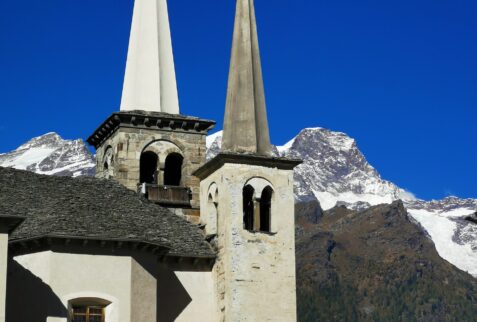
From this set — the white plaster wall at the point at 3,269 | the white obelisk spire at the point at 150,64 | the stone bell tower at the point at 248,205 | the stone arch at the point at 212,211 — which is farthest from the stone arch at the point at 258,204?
the white plaster wall at the point at 3,269

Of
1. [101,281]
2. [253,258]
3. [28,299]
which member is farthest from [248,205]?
[28,299]

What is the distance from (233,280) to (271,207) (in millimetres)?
3783

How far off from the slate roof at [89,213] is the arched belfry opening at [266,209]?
7.73ft

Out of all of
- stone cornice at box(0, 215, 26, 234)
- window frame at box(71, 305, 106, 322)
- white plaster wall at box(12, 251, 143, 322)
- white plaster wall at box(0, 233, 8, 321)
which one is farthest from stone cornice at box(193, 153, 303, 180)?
white plaster wall at box(0, 233, 8, 321)

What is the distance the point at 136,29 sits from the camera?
53.9 meters

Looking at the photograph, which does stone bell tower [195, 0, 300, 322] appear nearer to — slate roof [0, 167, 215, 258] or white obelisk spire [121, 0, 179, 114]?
slate roof [0, 167, 215, 258]

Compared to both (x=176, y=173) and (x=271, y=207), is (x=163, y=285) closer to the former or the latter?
(x=271, y=207)

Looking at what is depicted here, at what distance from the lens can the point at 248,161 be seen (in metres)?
44.5

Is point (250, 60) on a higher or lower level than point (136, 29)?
lower

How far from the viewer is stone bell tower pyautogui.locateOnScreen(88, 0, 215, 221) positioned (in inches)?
1949

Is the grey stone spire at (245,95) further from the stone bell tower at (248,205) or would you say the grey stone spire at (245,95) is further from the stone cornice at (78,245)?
the stone cornice at (78,245)

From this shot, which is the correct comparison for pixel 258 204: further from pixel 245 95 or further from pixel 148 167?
pixel 148 167

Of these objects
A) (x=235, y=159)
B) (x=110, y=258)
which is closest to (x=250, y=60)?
(x=235, y=159)

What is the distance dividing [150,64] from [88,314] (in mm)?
17385
